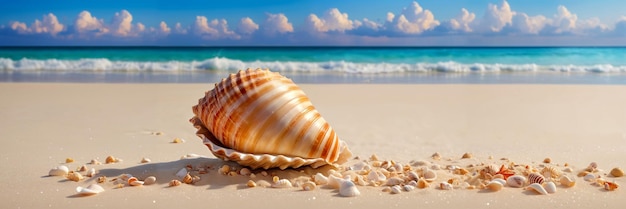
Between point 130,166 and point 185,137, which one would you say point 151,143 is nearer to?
point 185,137

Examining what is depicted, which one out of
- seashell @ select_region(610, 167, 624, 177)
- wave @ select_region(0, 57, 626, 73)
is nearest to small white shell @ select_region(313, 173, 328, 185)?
seashell @ select_region(610, 167, 624, 177)

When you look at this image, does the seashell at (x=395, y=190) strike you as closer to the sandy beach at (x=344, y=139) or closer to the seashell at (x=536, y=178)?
the sandy beach at (x=344, y=139)

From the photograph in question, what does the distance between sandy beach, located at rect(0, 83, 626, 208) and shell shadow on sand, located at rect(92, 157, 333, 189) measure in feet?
0.03

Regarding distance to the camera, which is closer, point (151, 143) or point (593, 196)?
point (593, 196)

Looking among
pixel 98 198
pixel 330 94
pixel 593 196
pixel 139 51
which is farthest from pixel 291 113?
pixel 139 51

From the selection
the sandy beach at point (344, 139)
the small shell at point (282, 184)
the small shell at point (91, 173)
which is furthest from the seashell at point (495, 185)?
the small shell at point (91, 173)

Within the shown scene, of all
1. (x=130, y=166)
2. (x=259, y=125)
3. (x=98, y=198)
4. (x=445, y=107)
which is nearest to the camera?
(x=98, y=198)

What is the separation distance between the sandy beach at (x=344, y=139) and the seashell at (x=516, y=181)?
143 mm

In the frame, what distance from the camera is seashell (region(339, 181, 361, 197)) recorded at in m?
3.00

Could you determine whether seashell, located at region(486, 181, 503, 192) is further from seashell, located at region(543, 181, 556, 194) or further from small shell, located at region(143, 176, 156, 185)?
small shell, located at region(143, 176, 156, 185)

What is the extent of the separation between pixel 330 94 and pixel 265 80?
5433mm

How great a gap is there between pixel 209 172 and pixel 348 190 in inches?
33.0

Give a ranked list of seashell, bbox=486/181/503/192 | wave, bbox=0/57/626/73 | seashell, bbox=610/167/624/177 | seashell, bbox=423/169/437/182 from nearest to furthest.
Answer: seashell, bbox=486/181/503/192 → seashell, bbox=423/169/437/182 → seashell, bbox=610/167/624/177 → wave, bbox=0/57/626/73

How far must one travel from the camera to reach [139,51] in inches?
1519
